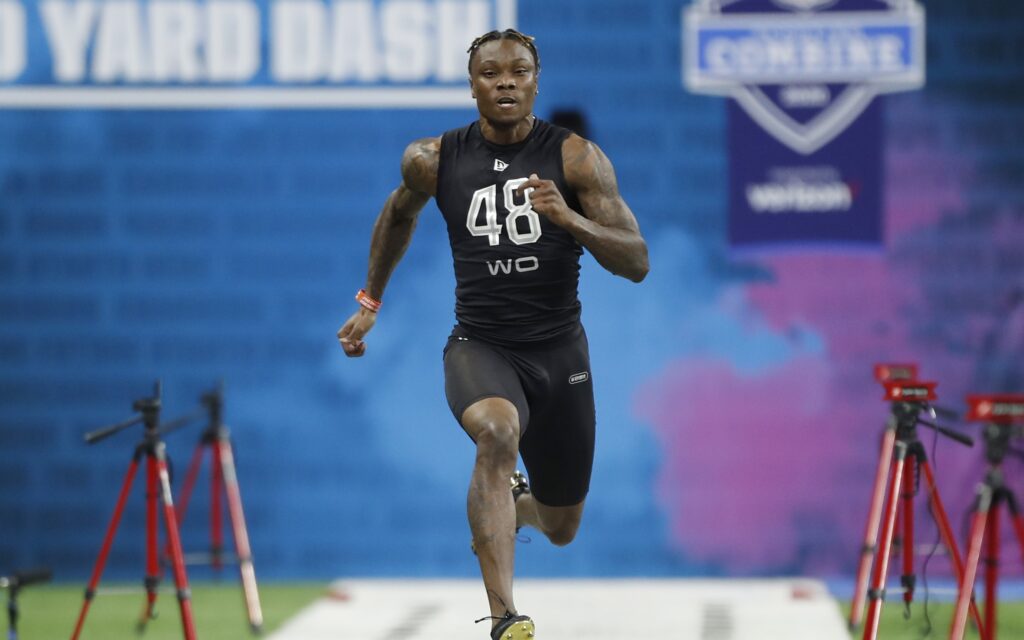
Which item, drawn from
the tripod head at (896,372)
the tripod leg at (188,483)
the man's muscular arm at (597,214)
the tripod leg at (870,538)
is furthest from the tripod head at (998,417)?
the tripod leg at (188,483)

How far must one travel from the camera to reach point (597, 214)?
510 centimetres

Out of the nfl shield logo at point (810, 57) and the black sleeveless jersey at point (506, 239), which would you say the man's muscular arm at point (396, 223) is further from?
the nfl shield logo at point (810, 57)

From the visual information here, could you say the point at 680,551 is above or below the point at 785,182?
below

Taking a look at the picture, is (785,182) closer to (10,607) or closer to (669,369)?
(669,369)

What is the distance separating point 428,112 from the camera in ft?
27.9

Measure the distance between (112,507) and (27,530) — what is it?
1.64 ft

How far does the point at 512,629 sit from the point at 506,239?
1365 millimetres

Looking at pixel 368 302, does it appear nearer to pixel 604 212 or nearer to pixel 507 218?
pixel 507 218

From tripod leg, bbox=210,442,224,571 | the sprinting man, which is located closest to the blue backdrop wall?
tripod leg, bbox=210,442,224,571

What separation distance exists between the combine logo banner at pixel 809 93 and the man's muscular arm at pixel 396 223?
3.30m

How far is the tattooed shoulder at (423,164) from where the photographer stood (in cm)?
→ 534

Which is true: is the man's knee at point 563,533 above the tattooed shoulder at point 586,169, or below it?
below

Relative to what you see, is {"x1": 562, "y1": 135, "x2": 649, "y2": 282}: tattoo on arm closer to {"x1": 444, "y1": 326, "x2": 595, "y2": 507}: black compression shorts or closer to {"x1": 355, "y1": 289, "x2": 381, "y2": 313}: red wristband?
{"x1": 444, "y1": 326, "x2": 595, "y2": 507}: black compression shorts

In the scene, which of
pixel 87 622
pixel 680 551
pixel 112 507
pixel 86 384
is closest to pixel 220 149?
pixel 86 384
